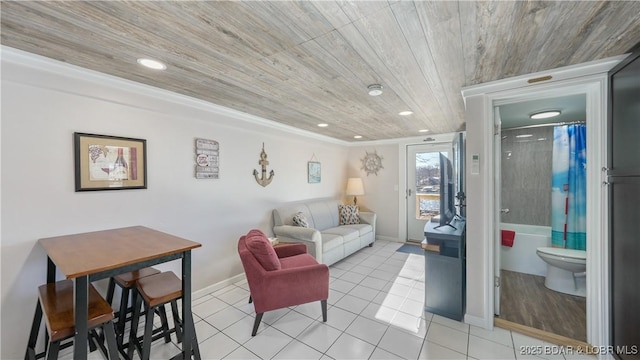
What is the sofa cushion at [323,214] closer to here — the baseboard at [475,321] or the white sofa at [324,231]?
the white sofa at [324,231]

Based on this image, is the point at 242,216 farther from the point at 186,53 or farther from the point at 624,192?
the point at 624,192

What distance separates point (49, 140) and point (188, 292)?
1563 millimetres

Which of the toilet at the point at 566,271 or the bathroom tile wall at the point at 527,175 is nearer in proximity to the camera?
the toilet at the point at 566,271

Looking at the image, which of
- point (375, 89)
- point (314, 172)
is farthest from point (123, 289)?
point (314, 172)

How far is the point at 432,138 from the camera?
480 cm

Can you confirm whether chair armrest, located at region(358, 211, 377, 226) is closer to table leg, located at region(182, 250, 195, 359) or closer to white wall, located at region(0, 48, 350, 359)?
white wall, located at region(0, 48, 350, 359)

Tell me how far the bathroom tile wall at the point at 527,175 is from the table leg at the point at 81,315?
4.88 metres

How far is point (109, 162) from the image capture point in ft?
6.93

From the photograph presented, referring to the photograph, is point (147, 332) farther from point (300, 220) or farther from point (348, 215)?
point (348, 215)

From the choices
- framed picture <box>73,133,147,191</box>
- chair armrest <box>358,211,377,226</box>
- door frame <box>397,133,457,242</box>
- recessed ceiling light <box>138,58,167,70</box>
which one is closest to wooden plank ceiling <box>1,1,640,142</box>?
recessed ceiling light <box>138,58,167,70</box>

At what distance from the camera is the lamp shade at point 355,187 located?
5.30 metres

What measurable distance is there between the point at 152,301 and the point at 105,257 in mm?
399

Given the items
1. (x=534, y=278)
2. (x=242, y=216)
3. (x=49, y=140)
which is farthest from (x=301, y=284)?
(x=534, y=278)

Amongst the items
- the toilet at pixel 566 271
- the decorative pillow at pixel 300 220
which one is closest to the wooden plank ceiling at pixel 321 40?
the decorative pillow at pixel 300 220
